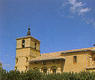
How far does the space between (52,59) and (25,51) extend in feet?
23.4

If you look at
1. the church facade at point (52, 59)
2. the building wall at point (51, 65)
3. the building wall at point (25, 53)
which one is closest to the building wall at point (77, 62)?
the church facade at point (52, 59)

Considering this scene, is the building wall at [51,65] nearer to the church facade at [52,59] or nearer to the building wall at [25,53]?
the church facade at [52,59]

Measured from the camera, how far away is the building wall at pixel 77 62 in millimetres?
32441

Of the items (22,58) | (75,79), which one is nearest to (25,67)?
(22,58)

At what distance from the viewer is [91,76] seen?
25.4 m

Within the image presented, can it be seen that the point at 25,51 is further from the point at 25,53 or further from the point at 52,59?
the point at 52,59

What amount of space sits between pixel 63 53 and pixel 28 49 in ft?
25.9

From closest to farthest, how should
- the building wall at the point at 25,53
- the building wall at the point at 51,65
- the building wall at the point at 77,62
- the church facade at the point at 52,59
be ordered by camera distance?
the building wall at the point at 77,62 < the church facade at the point at 52,59 < the building wall at the point at 51,65 < the building wall at the point at 25,53

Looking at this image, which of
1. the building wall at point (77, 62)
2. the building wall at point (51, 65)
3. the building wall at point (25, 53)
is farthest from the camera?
the building wall at point (25, 53)

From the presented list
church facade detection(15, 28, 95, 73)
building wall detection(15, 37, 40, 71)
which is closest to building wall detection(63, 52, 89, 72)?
church facade detection(15, 28, 95, 73)

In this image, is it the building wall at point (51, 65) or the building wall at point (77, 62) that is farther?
the building wall at point (51, 65)

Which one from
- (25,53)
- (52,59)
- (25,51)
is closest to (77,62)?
(52,59)

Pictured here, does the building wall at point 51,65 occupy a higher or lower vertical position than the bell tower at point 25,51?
lower

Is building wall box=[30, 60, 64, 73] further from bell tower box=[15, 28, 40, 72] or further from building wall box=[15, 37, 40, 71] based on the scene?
bell tower box=[15, 28, 40, 72]
